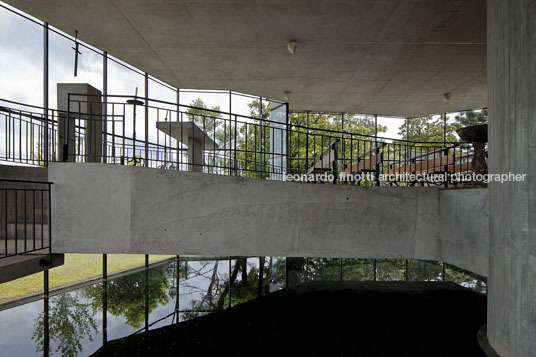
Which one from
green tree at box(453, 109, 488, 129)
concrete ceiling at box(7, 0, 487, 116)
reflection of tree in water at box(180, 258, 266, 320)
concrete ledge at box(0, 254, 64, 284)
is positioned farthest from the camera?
green tree at box(453, 109, 488, 129)

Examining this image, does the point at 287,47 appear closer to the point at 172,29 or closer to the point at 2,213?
the point at 172,29

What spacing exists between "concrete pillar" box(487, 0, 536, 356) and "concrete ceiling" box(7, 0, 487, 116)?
2.35 m

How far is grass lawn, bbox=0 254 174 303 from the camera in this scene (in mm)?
7336

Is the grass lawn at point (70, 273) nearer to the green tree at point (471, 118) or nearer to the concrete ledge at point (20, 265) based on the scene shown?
the concrete ledge at point (20, 265)

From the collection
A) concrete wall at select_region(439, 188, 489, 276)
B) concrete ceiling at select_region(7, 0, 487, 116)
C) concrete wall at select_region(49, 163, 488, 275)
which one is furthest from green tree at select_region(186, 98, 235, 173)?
concrete wall at select_region(439, 188, 489, 276)

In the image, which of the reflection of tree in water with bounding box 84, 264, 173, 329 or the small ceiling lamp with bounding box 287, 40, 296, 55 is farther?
the small ceiling lamp with bounding box 287, 40, 296, 55

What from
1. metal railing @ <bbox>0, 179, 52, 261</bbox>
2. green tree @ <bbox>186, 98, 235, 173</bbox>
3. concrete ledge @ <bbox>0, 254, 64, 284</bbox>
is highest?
green tree @ <bbox>186, 98, 235, 173</bbox>

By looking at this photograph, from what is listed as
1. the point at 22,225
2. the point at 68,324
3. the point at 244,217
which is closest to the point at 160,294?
the point at 68,324

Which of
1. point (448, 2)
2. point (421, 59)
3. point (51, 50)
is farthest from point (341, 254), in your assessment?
point (51, 50)

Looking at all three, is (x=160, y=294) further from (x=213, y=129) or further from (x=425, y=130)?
(x=425, y=130)

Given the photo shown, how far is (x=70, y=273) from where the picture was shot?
357 inches

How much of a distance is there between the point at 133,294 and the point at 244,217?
13.7ft

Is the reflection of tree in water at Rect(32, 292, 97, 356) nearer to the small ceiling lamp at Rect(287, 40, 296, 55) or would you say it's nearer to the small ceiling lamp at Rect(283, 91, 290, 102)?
the small ceiling lamp at Rect(287, 40, 296, 55)

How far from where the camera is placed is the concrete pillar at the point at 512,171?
9.60 ft
